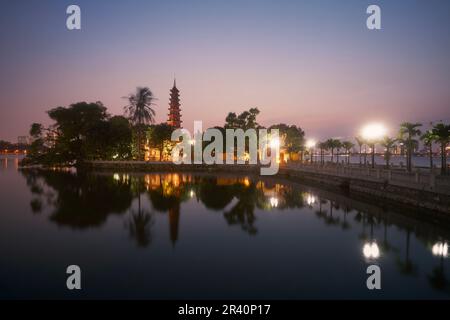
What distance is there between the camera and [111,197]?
25.0 m

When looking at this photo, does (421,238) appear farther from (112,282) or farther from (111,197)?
(111,197)

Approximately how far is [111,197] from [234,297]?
19541 millimetres

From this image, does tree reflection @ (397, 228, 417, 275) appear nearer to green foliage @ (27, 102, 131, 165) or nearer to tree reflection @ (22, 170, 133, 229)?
tree reflection @ (22, 170, 133, 229)

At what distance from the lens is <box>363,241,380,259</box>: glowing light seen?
1171 cm

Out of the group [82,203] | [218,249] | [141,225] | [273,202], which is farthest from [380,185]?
[82,203]

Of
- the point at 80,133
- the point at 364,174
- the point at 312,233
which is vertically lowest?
the point at 312,233

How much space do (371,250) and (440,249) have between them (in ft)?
8.81

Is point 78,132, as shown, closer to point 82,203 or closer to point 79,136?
point 79,136

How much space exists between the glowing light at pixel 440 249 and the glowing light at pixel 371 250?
81.4 inches

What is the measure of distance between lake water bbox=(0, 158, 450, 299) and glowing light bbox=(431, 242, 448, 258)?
0.03 metres
